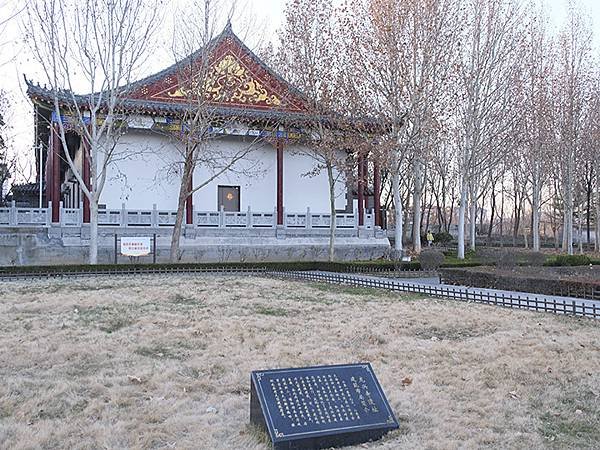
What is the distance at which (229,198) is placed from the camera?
25.8 metres

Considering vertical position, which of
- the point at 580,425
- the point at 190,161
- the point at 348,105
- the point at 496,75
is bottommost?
the point at 580,425

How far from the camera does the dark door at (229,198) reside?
2572 cm

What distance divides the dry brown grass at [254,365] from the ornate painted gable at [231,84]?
13.5 meters

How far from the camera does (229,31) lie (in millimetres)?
24531

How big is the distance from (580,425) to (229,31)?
22967 millimetres

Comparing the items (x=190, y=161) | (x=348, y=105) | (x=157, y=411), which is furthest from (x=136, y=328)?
(x=348, y=105)

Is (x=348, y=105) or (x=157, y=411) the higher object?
(x=348, y=105)

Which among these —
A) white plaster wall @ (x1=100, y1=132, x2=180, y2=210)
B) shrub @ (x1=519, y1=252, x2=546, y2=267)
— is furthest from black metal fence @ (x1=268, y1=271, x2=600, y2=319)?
white plaster wall @ (x1=100, y1=132, x2=180, y2=210)

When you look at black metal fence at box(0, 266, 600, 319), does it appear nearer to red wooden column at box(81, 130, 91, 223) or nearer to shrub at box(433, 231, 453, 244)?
red wooden column at box(81, 130, 91, 223)

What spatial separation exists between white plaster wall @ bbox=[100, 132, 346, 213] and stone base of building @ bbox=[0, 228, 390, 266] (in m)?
2.98

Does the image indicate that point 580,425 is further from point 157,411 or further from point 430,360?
point 157,411

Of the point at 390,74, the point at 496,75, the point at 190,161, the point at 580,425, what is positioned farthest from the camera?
the point at 496,75

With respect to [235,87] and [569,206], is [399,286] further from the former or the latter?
[569,206]

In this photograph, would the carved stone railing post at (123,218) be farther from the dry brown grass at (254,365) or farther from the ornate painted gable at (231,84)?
the dry brown grass at (254,365)
